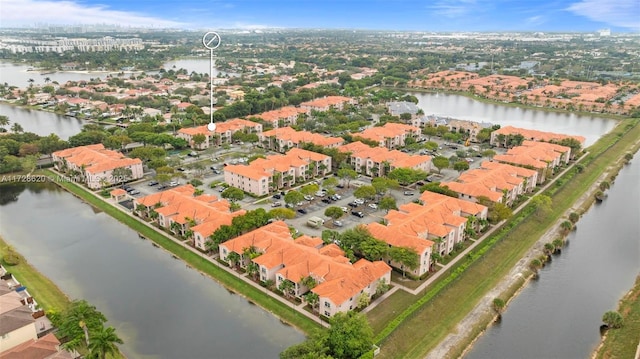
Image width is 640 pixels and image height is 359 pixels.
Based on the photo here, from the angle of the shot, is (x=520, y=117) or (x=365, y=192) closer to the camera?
(x=365, y=192)

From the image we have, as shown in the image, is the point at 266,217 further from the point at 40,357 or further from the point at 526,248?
the point at 526,248

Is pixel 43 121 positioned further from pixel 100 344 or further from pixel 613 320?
pixel 613 320

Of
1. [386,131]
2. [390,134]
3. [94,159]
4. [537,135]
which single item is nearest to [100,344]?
[94,159]

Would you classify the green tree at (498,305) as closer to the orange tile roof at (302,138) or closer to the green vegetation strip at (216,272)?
the green vegetation strip at (216,272)

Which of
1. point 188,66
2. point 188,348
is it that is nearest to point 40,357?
point 188,348

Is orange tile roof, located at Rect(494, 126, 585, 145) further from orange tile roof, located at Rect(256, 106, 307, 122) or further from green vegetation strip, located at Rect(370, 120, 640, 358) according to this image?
orange tile roof, located at Rect(256, 106, 307, 122)

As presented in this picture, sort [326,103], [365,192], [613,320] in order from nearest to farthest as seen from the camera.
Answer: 1. [613,320]
2. [365,192]
3. [326,103]
